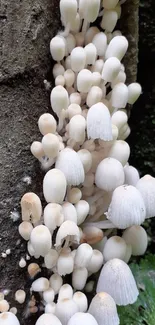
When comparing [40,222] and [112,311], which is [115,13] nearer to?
[40,222]

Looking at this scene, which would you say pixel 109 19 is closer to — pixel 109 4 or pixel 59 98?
pixel 109 4

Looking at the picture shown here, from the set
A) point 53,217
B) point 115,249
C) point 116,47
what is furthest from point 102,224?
point 116,47

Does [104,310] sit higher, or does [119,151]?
[119,151]

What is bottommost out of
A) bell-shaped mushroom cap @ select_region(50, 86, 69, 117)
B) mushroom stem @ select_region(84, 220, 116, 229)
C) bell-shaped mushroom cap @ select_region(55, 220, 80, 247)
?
mushroom stem @ select_region(84, 220, 116, 229)

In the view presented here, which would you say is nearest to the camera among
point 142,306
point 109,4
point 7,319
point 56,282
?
point 7,319

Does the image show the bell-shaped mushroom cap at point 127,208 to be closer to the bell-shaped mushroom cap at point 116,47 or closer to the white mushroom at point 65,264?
the white mushroom at point 65,264

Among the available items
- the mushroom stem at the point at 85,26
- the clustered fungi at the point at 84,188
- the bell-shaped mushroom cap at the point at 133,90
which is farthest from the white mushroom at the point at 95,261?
the mushroom stem at the point at 85,26

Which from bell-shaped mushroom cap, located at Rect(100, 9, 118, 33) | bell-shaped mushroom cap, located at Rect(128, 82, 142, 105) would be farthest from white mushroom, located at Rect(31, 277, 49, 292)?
bell-shaped mushroom cap, located at Rect(100, 9, 118, 33)

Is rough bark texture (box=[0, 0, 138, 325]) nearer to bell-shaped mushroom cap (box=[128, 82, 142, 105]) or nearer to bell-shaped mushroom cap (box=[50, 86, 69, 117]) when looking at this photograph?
bell-shaped mushroom cap (box=[50, 86, 69, 117])

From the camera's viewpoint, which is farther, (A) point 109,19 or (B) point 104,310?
(A) point 109,19
